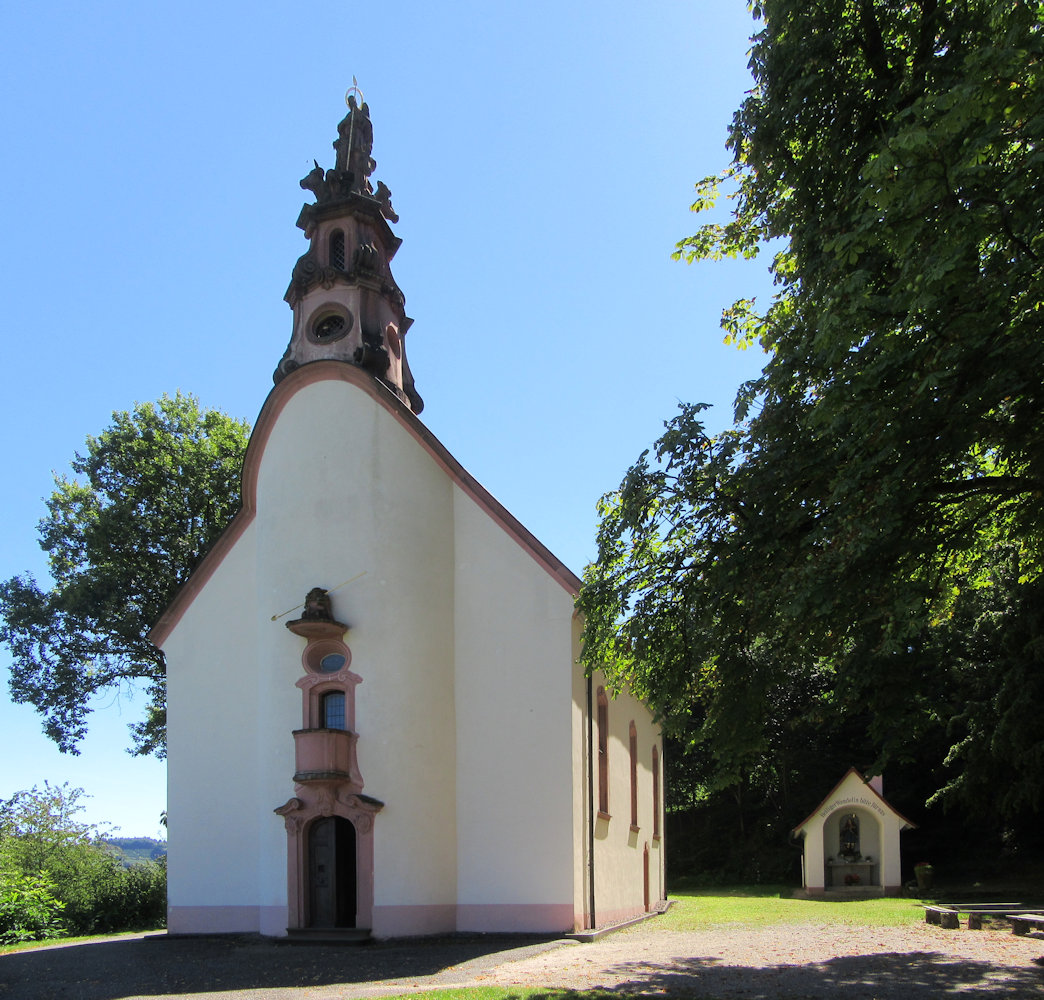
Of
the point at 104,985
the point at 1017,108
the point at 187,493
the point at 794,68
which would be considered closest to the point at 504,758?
the point at 104,985

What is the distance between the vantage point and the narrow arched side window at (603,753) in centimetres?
2053

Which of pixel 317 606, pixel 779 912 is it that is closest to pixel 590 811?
pixel 317 606

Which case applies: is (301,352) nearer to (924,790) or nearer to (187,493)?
(187,493)

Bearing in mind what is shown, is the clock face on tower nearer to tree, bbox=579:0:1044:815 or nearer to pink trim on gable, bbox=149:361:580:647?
pink trim on gable, bbox=149:361:580:647

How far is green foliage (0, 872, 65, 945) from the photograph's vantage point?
21891 millimetres

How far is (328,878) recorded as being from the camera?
746 inches

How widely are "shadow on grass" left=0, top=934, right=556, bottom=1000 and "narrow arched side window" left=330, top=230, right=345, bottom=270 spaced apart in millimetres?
14243

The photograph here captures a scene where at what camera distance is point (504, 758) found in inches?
757

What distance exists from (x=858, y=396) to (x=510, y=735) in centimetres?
1183

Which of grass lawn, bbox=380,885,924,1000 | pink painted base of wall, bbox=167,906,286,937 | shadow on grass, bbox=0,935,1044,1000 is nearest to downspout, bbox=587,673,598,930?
shadow on grass, bbox=0,935,1044,1000

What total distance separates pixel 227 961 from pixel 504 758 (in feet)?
19.5

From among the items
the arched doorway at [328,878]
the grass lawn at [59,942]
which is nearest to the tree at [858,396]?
the arched doorway at [328,878]

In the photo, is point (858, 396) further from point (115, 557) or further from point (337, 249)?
point (115, 557)

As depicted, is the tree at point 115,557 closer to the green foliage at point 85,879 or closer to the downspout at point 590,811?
the green foliage at point 85,879
